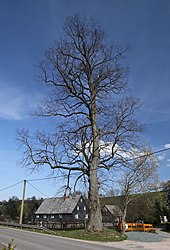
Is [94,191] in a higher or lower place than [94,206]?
higher

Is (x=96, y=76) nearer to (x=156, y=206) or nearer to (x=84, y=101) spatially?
(x=84, y=101)

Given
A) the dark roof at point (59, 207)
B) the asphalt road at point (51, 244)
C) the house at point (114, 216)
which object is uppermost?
the dark roof at point (59, 207)

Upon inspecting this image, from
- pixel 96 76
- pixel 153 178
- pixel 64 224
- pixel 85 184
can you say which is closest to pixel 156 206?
pixel 153 178

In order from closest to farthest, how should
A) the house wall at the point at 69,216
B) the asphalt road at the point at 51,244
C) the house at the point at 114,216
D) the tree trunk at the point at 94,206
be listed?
the asphalt road at the point at 51,244
the tree trunk at the point at 94,206
the house at the point at 114,216
the house wall at the point at 69,216

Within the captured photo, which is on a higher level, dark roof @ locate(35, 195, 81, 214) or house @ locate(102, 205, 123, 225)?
dark roof @ locate(35, 195, 81, 214)

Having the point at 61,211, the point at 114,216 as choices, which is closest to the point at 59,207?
the point at 61,211

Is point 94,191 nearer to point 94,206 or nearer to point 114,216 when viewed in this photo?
point 94,206

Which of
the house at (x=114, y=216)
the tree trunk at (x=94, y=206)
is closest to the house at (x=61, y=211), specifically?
the house at (x=114, y=216)

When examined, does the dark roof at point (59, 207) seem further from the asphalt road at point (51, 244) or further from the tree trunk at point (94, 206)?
the asphalt road at point (51, 244)

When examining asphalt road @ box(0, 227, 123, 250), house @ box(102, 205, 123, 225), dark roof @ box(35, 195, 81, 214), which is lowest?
asphalt road @ box(0, 227, 123, 250)

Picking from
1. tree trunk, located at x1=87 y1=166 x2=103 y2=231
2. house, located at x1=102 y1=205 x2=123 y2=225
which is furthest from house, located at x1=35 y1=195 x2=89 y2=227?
tree trunk, located at x1=87 y1=166 x2=103 y2=231

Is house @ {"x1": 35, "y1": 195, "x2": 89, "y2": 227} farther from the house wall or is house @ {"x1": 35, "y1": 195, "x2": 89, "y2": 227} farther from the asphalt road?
the asphalt road

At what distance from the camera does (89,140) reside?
21859 millimetres

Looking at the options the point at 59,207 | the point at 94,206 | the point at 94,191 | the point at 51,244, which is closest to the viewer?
the point at 51,244
